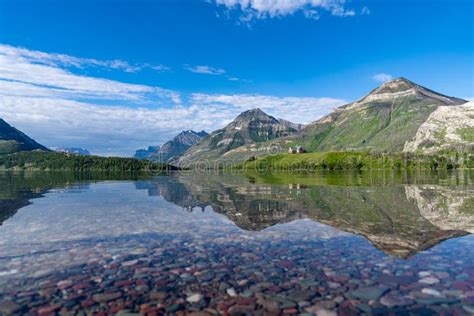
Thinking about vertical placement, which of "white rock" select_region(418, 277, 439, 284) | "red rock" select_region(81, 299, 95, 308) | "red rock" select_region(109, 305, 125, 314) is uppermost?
"red rock" select_region(81, 299, 95, 308)

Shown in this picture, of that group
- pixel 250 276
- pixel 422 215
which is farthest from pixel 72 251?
pixel 422 215

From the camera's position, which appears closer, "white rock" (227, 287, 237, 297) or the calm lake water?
the calm lake water

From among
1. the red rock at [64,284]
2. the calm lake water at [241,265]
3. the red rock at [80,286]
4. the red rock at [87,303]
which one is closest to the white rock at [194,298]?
the calm lake water at [241,265]

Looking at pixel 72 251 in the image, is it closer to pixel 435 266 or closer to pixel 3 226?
pixel 3 226

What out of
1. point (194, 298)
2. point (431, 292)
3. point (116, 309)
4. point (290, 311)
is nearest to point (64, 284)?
point (116, 309)

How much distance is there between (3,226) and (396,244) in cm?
2507

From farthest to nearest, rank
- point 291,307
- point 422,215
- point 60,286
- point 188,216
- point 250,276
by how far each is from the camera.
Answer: point 188,216 → point 422,215 → point 250,276 → point 60,286 → point 291,307

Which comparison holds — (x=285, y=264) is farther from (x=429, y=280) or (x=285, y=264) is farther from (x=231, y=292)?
(x=429, y=280)

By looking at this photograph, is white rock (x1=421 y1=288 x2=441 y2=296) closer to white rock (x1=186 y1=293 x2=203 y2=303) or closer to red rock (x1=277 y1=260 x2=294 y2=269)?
red rock (x1=277 y1=260 x2=294 y2=269)

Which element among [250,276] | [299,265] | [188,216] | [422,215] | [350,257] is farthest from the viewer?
[188,216]

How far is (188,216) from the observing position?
2741cm

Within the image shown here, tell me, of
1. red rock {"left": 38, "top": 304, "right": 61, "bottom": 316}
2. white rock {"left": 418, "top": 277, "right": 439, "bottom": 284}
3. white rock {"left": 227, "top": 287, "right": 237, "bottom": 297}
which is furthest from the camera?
white rock {"left": 418, "top": 277, "right": 439, "bottom": 284}

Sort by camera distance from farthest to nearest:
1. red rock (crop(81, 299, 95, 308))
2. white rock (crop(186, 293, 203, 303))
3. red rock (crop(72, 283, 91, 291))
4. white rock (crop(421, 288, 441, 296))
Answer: red rock (crop(72, 283, 91, 291)) < white rock (crop(421, 288, 441, 296)) < white rock (crop(186, 293, 203, 303)) < red rock (crop(81, 299, 95, 308))

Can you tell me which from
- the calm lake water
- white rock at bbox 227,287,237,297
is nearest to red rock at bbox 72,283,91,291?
the calm lake water
